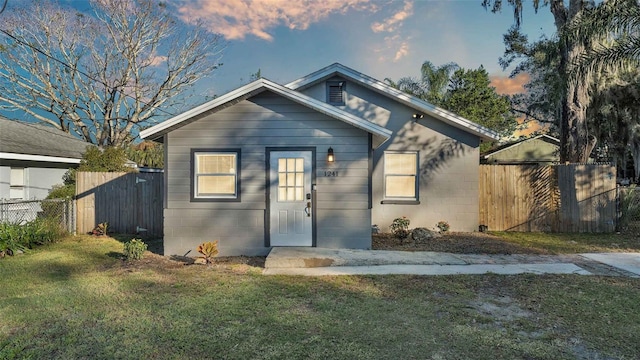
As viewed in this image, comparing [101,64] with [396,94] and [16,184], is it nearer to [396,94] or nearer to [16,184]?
[16,184]

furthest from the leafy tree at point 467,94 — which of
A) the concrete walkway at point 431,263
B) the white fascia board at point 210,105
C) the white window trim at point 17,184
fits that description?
the white window trim at point 17,184

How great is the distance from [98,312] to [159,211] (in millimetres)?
6426

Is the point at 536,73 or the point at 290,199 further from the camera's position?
the point at 536,73

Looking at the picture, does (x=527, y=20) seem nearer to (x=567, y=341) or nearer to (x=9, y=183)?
(x=567, y=341)

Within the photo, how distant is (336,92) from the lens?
35.0 ft

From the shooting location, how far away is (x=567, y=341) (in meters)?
3.46

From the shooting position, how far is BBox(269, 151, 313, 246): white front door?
758cm

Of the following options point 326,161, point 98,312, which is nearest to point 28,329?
point 98,312

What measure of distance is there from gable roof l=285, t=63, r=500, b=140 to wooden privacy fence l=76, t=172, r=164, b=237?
5283mm

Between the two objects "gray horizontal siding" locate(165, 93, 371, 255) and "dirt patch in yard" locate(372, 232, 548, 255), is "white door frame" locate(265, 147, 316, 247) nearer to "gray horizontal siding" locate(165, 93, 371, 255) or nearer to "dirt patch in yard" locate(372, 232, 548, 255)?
"gray horizontal siding" locate(165, 93, 371, 255)

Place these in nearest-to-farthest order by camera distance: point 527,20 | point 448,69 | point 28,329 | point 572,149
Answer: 1. point 28,329
2. point 572,149
3. point 527,20
4. point 448,69

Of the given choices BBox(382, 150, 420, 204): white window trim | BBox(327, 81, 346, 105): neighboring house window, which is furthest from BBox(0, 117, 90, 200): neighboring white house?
BBox(382, 150, 420, 204): white window trim

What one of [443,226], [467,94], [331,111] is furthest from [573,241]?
[467,94]

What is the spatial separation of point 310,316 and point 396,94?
7.66 meters
